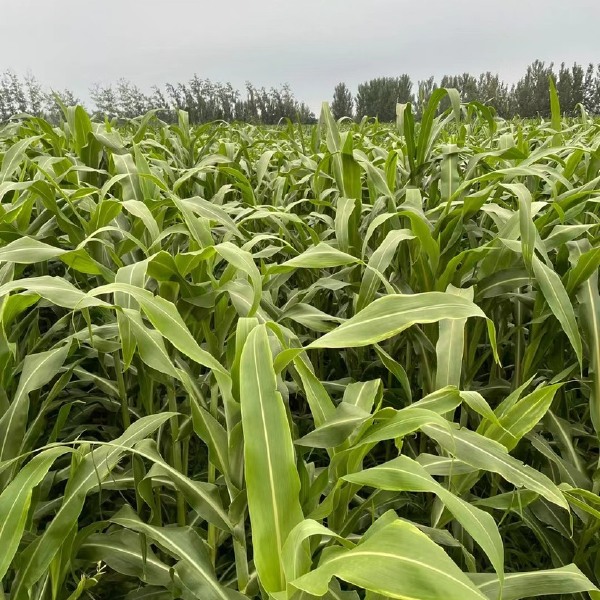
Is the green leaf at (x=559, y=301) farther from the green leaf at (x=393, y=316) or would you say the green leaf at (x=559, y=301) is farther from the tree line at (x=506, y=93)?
the tree line at (x=506, y=93)

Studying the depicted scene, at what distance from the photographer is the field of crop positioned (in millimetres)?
529

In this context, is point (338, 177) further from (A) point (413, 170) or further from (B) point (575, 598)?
(B) point (575, 598)

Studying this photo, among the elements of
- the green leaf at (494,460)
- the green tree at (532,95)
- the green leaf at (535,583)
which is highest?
the green tree at (532,95)

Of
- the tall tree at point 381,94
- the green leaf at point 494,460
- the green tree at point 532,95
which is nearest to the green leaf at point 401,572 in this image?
the green leaf at point 494,460

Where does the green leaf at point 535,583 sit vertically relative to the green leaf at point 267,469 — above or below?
below

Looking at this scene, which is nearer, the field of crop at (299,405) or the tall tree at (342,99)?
the field of crop at (299,405)

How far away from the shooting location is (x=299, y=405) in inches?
54.8

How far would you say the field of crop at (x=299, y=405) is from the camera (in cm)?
53

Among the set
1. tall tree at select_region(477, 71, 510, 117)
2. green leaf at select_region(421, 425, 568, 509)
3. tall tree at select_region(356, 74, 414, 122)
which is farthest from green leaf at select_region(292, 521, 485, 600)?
tall tree at select_region(356, 74, 414, 122)

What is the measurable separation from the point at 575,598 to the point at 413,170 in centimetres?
113

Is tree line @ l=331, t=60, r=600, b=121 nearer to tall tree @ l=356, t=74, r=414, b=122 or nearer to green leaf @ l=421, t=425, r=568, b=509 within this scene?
tall tree @ l=356, t=74, r=414, b=122

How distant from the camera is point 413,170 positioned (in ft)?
5.09

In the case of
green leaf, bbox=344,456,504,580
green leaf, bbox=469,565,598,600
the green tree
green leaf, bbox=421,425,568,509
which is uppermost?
the green tree

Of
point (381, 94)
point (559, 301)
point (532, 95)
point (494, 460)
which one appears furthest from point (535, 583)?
point (381, 94)
